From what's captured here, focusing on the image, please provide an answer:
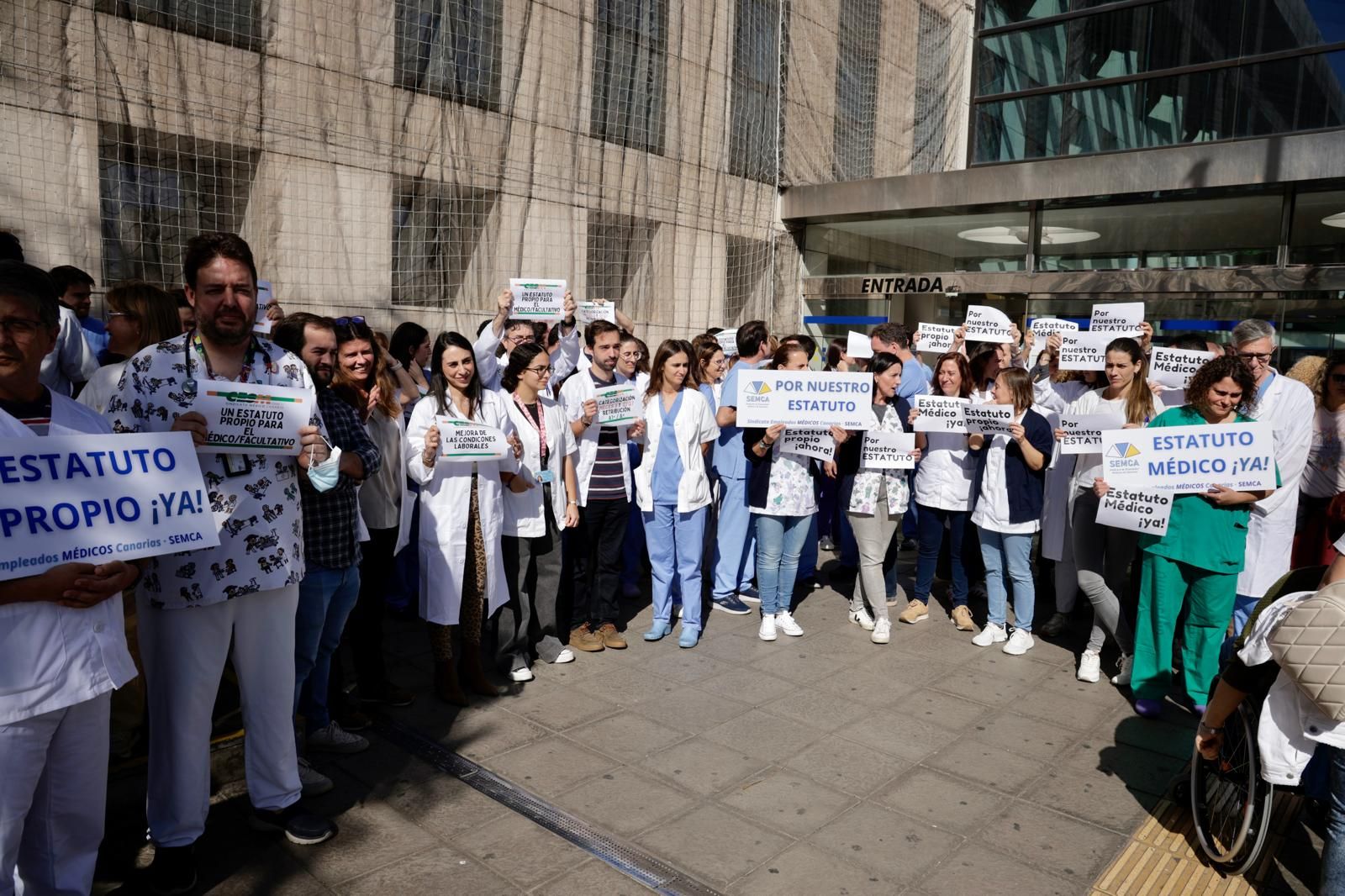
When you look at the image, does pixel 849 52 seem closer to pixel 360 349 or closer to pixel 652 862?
pixel 360 349

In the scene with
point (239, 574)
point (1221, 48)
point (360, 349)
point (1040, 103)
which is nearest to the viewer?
point (239, 574)

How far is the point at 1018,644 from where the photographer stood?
19.7ft

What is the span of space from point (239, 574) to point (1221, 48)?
13856 mm

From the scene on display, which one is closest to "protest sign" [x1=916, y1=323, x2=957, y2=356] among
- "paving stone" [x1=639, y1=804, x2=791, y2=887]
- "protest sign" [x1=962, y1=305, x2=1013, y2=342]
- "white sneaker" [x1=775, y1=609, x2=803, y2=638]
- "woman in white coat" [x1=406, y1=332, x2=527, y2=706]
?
"protest sign" [x1=962, y1=305, x2=1013, y2=342]

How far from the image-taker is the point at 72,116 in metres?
7.29

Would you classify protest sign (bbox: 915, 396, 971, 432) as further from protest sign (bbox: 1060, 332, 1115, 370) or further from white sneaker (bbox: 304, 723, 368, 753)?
white sneaker (bbox: 304, 723, 368, 753)

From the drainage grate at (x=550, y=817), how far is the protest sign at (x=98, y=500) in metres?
1.79

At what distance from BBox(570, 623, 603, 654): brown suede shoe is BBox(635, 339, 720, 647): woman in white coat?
14.8 inches

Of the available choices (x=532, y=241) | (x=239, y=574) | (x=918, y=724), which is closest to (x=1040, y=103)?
(x=532, y=241)

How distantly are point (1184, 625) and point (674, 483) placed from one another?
3.05 m

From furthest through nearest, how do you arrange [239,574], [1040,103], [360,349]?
[1040,103] → [360,349] → [239,574]

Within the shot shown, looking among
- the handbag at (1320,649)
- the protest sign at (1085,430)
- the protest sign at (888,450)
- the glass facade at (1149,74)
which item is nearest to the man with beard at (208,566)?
the handbag at (1320,649)

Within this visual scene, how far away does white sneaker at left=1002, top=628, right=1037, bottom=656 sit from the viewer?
6008 millimetres

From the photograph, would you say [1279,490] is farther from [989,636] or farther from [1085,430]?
[989,636]
